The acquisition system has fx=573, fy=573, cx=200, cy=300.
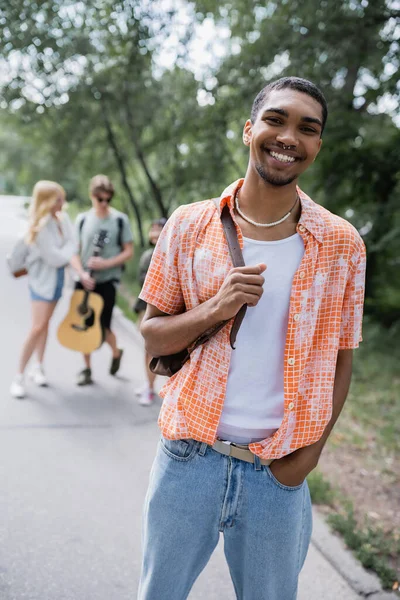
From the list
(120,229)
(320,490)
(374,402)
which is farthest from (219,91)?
(320,490)

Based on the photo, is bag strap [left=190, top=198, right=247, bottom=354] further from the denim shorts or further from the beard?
the denim shorts

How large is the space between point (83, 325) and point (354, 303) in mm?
4251

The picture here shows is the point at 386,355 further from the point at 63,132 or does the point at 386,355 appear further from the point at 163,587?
the point at 63,132

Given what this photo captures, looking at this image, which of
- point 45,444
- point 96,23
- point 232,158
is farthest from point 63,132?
point 45,444

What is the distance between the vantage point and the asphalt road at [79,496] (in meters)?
2.98

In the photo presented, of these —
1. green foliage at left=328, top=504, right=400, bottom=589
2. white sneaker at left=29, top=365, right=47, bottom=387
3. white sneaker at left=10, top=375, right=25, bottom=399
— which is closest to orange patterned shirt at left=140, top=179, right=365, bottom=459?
green foliage at left=328, top=504, right=400, bottom=589

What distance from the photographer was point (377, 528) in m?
3.60

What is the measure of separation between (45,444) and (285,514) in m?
3.03

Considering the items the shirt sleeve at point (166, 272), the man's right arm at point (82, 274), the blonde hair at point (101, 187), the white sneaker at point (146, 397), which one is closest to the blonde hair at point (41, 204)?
the blonde hair at point (101, 187)

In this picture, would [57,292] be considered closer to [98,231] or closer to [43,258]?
[43,258]

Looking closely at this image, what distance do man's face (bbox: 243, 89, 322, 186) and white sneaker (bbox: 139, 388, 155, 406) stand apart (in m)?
3.97

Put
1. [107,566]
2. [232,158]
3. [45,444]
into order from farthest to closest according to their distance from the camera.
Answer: [232,158]
[45,444]
[107,566]

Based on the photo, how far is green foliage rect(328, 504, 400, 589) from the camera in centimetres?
320

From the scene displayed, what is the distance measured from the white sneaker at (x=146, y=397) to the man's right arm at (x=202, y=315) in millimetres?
3702
